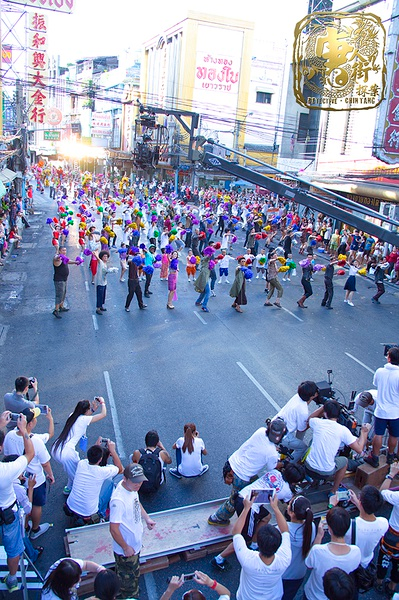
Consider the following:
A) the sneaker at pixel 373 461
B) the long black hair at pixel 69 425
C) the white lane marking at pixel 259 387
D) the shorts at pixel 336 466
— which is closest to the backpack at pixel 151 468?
the long black hair at pixel 69 425

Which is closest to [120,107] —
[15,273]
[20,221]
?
[20,221]

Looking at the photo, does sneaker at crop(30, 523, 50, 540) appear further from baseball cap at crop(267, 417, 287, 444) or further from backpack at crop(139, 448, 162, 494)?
baseball cap at crop(267, 417, 287, 444)

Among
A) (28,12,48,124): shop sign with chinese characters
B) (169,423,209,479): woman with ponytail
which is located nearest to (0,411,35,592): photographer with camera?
(169,423,209,479): woman with ponytail

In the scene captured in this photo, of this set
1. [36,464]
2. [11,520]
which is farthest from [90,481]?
[11,520]

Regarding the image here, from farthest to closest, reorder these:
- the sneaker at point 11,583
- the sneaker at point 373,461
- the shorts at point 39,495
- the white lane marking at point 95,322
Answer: the white lane marking at point 95,322 → the sneaker at point 373,461 → the shorts at point 39,495 → the sneaker at point 11,583

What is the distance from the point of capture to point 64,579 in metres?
3.39

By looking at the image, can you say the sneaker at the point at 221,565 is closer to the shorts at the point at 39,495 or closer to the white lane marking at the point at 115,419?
the shorts at the point at 39,495

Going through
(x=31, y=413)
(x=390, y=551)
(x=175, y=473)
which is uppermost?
(x=31, y=413)

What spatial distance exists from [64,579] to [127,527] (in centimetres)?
92

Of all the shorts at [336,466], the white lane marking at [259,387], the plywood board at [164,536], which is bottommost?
the white lane marking at [259,387]

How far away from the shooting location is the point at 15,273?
17.8 meters

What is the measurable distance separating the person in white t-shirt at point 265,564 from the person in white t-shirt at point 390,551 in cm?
137

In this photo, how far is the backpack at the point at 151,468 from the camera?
19.7ft

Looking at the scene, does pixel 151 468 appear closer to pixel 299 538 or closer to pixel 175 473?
pixel 175 473
